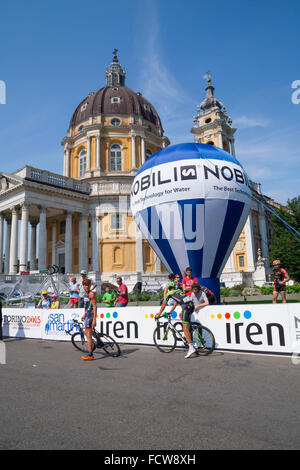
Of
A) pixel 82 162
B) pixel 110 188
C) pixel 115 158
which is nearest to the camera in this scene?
pixel 110 188

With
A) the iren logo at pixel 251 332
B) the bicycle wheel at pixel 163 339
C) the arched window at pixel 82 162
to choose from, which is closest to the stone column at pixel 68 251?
the arched window at pixel 82 162

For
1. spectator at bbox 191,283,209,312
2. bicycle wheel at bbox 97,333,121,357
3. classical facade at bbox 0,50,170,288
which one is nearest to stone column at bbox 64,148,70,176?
classical facade at bbox 0,50,170,288

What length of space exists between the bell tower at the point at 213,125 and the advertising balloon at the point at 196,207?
1503 inches

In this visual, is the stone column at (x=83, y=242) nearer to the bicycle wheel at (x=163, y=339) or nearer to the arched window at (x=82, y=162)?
the arched window at (x=82, y=162)

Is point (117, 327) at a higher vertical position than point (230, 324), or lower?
lower

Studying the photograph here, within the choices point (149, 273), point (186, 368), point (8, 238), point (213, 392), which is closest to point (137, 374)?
point (186, 368)

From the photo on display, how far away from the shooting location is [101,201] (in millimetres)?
41969

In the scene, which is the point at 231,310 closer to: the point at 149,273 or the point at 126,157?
the point at 149,273

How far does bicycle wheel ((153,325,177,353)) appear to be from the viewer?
9.18 m

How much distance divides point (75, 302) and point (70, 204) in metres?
26.0

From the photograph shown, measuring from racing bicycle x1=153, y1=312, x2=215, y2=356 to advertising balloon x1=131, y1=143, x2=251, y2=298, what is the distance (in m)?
3.57

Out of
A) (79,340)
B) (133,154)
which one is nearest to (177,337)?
(79,340)

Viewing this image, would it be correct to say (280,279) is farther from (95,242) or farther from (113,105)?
(113,105)

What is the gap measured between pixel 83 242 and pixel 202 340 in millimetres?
34147
